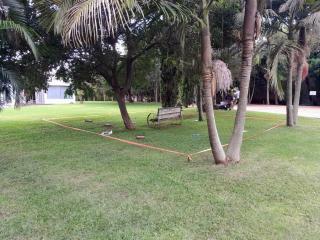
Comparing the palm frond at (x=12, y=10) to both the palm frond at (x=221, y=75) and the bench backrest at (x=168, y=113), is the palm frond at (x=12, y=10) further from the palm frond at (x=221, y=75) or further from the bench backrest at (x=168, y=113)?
the bench backrest at (x=168, y=113)

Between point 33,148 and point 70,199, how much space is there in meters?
4.49

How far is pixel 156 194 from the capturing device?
459 cm

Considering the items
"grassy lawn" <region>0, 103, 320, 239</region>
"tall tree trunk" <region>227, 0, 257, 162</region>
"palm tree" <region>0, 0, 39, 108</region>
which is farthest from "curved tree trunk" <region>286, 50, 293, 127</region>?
"palm tree" <region>0, 0, 39, 108</region>

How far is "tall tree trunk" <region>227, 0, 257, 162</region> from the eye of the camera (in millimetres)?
5820

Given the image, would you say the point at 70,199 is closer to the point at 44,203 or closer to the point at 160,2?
the point at 44,203

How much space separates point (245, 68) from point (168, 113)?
20.9ft

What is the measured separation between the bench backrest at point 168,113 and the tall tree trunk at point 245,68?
5.67 meters

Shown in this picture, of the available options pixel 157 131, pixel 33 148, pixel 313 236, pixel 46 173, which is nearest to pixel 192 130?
pixel 157 131

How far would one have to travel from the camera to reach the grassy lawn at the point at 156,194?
348 cm

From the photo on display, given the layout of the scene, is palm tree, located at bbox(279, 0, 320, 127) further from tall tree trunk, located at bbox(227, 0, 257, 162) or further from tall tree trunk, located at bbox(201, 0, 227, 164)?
tall tree trunk, located at bbox(201, 0, 227, 164)

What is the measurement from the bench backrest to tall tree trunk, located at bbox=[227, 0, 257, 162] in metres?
5.67

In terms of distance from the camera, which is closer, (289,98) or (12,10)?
(12,10)

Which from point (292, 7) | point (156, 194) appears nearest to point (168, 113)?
point (292, 7)

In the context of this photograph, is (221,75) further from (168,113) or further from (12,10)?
(168,113)
